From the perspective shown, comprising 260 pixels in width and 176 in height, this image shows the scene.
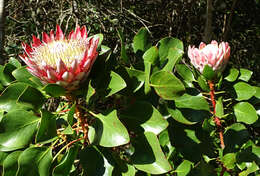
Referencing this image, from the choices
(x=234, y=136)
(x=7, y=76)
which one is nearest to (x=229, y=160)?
(x=234, y=136)

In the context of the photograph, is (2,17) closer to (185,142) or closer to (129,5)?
(185,142)

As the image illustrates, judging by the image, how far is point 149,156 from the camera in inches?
27.1

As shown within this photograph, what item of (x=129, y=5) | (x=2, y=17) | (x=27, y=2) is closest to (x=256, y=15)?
(x=129, y=5)

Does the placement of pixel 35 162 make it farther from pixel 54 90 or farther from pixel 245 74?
pixel 245 74

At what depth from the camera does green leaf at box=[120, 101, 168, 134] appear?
2.22ft

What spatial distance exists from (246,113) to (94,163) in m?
0.58

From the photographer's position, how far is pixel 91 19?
7.52 ft

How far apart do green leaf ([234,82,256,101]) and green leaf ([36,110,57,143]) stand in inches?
25.8

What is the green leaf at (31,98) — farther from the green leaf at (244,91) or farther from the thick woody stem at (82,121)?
the green leaf at (244,91)

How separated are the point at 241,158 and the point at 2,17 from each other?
42.6 inches

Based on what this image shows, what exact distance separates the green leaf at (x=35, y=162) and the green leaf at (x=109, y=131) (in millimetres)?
155

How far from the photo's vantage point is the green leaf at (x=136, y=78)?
0.71 m

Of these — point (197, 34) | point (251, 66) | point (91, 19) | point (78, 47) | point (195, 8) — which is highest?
point (78, 47)

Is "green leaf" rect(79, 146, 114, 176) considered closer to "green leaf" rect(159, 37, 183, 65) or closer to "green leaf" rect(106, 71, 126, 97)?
"green leaf" rect(106, 71, 126, 97)
